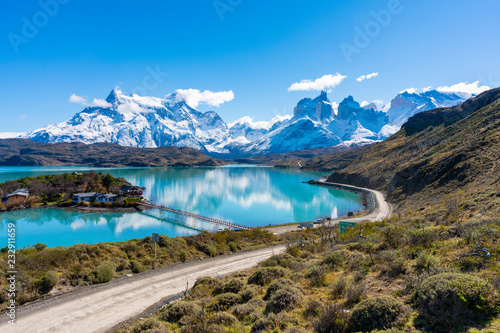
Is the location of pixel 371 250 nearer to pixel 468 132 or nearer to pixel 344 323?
pixel 344 323

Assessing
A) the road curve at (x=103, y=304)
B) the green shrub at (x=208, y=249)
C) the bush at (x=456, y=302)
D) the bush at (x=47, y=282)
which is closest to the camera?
the bush at (x=456, y=302)

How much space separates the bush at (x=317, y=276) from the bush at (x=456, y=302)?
4752 millimetres

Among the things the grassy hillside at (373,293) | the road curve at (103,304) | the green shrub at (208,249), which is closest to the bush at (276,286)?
the grassy hillside at (373,293)

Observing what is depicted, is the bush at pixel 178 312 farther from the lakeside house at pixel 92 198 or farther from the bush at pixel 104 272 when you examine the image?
the lakeside house at pixel 92 198

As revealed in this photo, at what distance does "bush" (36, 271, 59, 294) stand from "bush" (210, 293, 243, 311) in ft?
35.4

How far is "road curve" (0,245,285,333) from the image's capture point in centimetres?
1134

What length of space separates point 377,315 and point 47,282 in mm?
17112

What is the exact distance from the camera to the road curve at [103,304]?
447 inches

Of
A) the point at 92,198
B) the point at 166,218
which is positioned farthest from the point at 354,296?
the point at 92,198

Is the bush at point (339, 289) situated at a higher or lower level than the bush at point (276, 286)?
higher

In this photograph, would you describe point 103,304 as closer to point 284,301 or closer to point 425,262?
point 284,301

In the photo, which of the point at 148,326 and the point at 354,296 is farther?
the point at 148,326

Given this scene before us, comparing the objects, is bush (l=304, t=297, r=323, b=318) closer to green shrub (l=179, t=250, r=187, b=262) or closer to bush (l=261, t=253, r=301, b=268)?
bush (l=261, t=253, r=301, b=268)

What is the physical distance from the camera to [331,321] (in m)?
6.85
